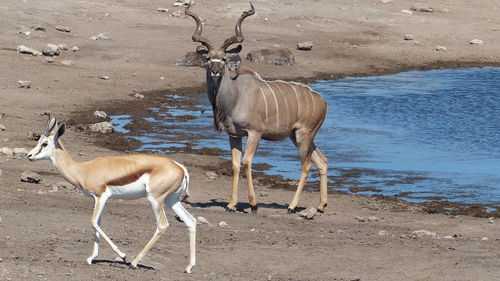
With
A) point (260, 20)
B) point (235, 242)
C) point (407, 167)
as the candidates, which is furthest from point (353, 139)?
point (260, 20)

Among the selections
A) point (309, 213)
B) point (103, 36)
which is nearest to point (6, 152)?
point (309, 213)

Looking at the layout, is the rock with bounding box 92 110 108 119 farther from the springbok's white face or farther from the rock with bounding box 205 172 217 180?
the springbok's white face

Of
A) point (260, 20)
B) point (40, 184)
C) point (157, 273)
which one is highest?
point (157, 273)

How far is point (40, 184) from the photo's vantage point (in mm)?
14703

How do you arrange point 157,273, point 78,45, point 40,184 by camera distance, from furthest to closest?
point 78,45, point 40,184, point 157,273

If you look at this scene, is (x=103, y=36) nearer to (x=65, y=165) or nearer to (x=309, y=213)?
(x=309, y=213)

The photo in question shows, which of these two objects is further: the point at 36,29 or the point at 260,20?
the point at 260,20

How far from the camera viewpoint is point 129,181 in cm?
1018

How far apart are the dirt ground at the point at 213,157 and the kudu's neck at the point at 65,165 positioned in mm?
762

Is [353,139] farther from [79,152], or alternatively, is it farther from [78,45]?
[78,45]

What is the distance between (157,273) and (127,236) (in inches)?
65.1

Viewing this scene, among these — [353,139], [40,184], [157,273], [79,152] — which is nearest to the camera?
[157,273]

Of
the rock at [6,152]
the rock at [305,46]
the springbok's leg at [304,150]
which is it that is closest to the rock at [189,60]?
the rock at [305,46]

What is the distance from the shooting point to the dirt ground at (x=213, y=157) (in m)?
10.9
